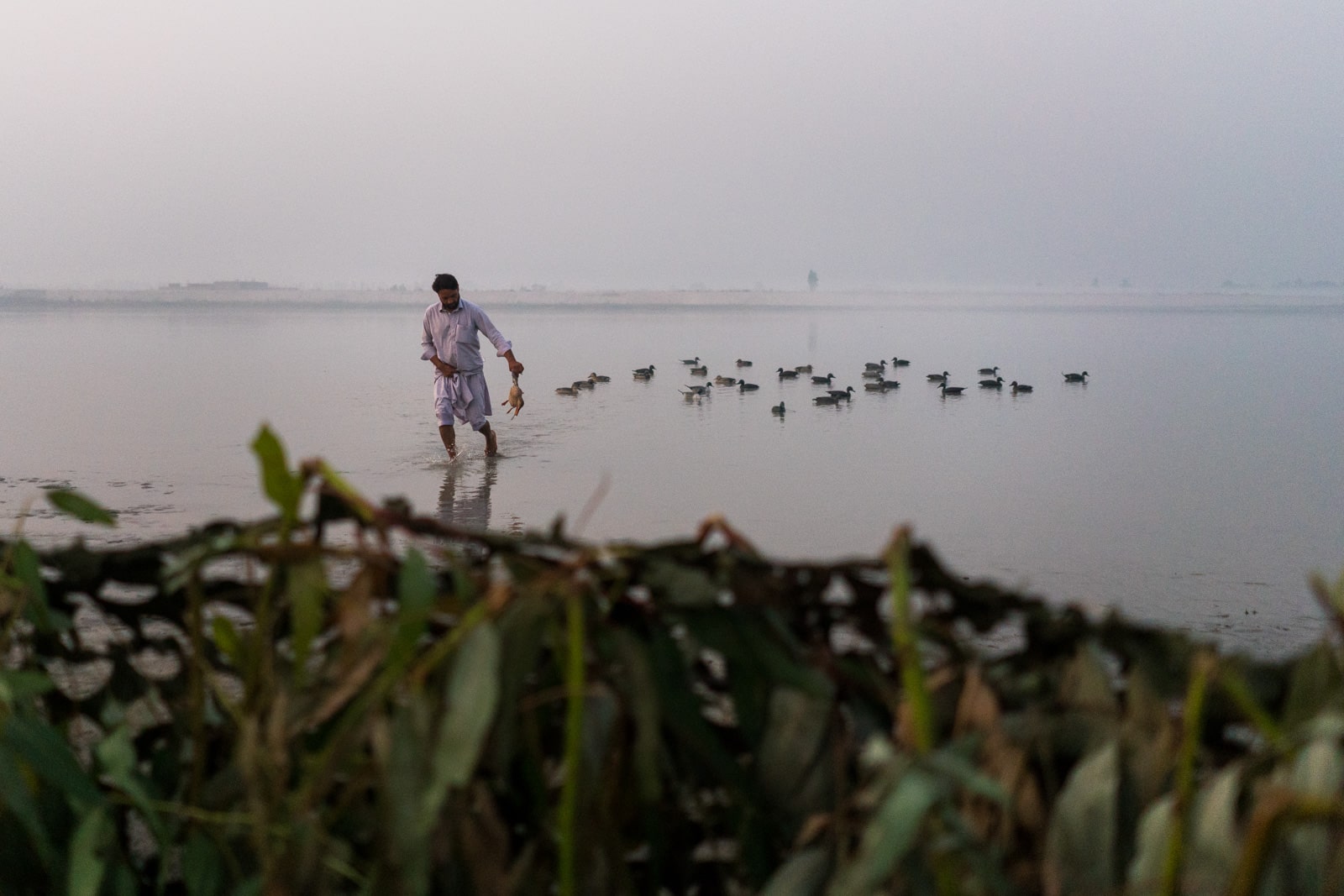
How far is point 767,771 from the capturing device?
2.98 feet

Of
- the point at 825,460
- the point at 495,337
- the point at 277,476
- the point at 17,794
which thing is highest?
the point at 277,476

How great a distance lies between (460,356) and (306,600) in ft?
33.1

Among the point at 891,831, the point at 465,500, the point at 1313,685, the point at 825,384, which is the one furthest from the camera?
the point at 825,384

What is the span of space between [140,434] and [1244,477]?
992 cm

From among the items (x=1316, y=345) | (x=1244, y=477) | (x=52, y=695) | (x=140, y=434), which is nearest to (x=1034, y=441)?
(x=1244, y=477)

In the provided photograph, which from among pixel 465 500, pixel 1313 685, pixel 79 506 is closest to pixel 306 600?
pixel 79 506

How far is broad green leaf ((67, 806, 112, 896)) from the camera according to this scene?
1.00 metres

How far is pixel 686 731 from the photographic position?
2.99 feet

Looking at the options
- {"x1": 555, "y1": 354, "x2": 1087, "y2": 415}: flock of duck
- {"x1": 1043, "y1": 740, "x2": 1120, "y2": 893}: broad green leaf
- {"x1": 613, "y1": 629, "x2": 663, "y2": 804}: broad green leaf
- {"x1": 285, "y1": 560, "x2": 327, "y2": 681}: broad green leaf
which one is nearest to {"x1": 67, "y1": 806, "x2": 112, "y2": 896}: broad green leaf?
{"x1": 285, "y1": 560, "x2": 327, "y2": 681}: broad green leaf

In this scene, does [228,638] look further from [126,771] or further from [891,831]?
[891,831]

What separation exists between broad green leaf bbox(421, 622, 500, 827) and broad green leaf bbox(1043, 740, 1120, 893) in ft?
1.24

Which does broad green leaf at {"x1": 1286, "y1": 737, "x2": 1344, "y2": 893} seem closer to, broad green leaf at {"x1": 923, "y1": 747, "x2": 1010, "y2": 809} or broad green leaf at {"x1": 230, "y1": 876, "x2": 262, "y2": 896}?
broad green leaf at {"x1": 923, "y1": 747, "x2": 1010, "y2": 809}

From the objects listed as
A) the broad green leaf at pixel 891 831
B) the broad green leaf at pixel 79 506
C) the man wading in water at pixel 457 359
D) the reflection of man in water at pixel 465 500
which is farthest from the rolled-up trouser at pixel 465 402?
the broad green leaf at pixel 891 831

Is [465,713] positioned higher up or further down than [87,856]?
higher up
